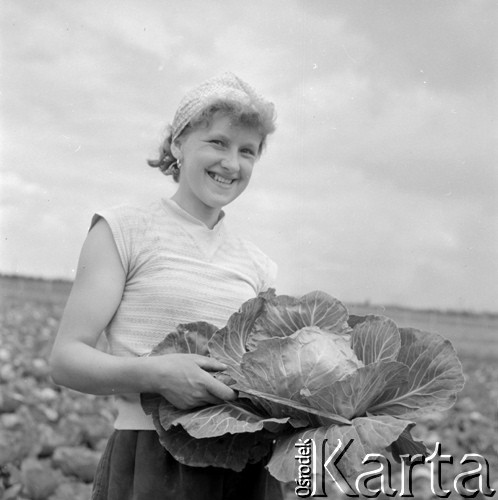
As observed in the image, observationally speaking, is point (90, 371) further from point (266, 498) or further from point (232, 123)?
point (232, 123)

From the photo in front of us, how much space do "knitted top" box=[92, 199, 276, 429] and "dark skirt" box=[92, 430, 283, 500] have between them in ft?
0.16

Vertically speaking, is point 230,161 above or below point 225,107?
below

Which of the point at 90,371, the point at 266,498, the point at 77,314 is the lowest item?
the point at 266,498

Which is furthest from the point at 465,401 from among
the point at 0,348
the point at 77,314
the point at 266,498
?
the point at 77,314

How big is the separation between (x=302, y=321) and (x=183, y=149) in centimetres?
50

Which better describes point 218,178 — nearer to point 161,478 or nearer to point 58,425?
point 161,478

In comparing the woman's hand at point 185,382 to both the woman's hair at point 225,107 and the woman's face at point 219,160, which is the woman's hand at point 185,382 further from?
the woman's hair at point 225,107

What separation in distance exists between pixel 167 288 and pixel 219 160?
31 centimetres

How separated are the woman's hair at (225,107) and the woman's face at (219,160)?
0.5 inches

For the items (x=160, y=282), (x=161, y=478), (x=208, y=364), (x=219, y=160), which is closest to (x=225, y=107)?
(x=219, y=160)

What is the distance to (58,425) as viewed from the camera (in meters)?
3.90

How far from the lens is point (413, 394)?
1670 millimetres

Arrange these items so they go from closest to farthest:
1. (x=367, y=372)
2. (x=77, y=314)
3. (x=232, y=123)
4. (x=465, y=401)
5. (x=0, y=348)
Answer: (x=367, y=372) < (x=77, y=314) < (x=232, y=123) < (x=0, y=348) < (x=465, y=401)

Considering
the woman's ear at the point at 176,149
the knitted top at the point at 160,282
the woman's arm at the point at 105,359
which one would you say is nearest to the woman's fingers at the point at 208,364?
the woman's arm at the point at 105,359
